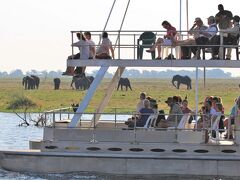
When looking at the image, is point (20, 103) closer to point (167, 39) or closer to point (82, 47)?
point (82, 47)

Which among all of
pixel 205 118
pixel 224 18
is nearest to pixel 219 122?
pixel 205 118

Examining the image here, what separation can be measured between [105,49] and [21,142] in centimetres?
1390

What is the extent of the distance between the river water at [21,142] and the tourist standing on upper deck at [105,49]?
2975 millimetres

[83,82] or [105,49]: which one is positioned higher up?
[83,82]

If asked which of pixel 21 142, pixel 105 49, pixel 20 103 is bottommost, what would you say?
pixel 21 142

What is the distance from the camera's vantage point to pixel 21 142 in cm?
3669

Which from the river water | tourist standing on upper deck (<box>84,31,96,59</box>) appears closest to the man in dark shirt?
tourist standing on upper deck (<box>84,31,96,59</box>)

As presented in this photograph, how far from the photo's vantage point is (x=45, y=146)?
23156 millimetres

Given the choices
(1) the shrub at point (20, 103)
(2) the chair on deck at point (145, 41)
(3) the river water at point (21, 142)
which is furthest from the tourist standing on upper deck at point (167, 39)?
(1) the shrub at point (20, 103)

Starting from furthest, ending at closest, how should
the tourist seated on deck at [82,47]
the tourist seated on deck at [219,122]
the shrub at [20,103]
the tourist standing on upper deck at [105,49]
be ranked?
the shrub at [20,103] → the tourist seated on deck at [82,47] → the tourist standing on upper deck at [105,49] → the tourist seated on deck at [219,122]

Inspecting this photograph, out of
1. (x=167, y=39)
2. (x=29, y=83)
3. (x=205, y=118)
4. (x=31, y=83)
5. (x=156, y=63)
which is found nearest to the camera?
(x=205, y=118)

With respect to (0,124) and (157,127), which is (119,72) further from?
(0,124)

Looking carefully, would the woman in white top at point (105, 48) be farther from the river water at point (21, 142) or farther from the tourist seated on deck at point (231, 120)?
the tourist seated on deck at point (231, 120)

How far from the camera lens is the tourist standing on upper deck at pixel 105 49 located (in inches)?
925
